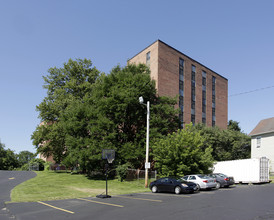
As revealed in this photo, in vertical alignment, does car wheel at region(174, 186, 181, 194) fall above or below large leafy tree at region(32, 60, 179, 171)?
below

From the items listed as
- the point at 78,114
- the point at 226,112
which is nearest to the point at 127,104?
the point at 78,114

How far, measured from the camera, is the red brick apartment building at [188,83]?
44375 mm

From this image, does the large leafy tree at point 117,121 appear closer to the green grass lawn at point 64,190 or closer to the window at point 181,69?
the green grass lawn at point 64,190

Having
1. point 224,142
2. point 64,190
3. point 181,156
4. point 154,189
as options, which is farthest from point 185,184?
point 224,142

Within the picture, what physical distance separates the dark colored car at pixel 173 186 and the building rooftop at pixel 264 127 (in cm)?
2669

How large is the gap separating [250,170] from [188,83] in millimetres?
26188

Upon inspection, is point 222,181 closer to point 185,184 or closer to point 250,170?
point 250,170

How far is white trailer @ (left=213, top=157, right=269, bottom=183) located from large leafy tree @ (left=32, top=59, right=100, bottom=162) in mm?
22813

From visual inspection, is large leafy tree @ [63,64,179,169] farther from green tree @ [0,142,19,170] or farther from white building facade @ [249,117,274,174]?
green tree @ [0,142,19,170]

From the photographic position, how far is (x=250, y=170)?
2672 cm

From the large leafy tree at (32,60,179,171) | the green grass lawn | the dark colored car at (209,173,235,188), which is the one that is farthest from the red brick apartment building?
the green grass lawn

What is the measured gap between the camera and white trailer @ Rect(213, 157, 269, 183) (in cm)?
2627

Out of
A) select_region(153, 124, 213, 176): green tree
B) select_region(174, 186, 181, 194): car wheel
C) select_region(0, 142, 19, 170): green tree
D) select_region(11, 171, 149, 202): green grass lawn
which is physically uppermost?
select_region(153, 124, 213, 176): green tree

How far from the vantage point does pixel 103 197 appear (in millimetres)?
16844
